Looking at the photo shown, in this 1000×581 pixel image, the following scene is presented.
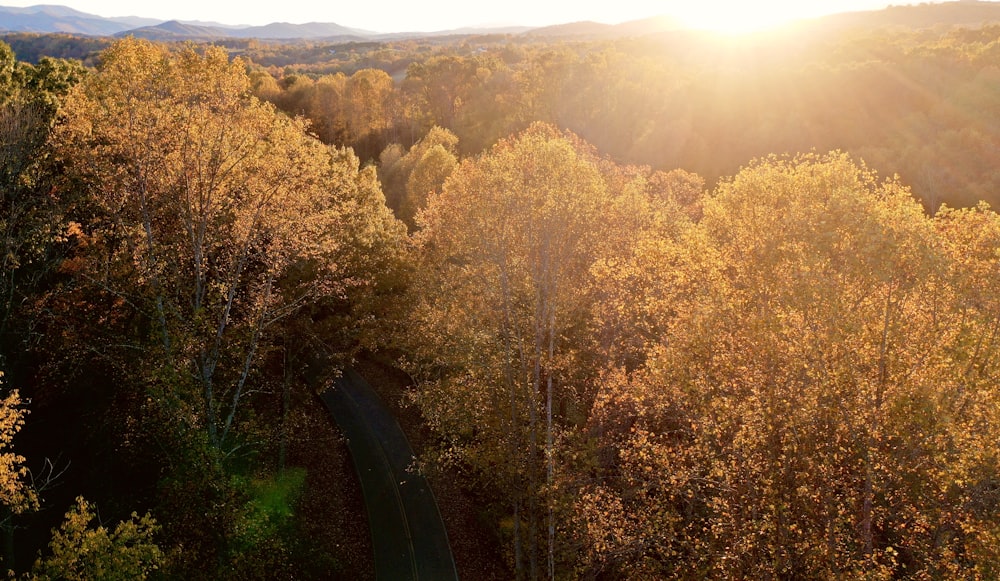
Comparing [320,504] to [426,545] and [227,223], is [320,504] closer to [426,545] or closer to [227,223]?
[426,545]

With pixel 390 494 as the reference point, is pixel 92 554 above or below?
above

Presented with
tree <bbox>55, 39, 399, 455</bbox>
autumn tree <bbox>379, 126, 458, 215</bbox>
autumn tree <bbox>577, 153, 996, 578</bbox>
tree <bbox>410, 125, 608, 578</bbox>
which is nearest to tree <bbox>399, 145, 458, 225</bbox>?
autumn tree <bbox>379, 126, 458, 215</bbox>

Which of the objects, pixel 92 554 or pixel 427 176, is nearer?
pixel 92 554

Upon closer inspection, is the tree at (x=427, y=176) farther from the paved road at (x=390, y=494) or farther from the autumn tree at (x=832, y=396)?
the autumn tree at (x=832, y=396)

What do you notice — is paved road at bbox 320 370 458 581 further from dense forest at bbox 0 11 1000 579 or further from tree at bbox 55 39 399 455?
tree at bbox 55 39 399 455

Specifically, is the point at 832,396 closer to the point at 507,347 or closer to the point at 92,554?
the point at 507,347

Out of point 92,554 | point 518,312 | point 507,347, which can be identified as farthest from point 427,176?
point 92,554

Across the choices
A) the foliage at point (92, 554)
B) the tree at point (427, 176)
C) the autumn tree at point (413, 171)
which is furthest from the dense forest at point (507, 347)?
the autumn tree at point (413, 171)
